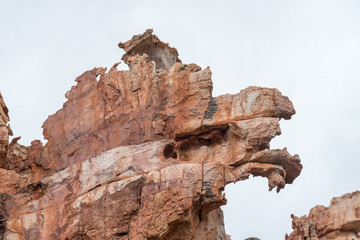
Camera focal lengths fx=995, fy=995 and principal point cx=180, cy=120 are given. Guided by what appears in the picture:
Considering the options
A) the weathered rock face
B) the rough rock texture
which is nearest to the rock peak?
the weathered rock face

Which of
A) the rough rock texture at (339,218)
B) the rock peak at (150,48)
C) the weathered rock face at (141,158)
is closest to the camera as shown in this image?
the weathered rock face at (141,158)

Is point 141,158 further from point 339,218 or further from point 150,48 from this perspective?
point 339,218

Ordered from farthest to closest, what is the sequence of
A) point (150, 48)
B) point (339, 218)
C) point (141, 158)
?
point (339, 218) → point (150, 48) → point (141, 158)

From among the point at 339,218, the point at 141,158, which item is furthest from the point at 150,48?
the point at 339,218

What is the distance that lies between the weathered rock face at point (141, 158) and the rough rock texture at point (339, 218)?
29.2ft

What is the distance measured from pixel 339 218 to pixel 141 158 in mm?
11812

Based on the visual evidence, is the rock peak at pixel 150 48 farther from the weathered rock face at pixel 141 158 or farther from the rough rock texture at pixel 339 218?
the rough rock texture at pixel 339 218

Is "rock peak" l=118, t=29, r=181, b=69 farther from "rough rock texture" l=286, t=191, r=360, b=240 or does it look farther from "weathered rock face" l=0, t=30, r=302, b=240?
"rough rock texture" l=286, t=191, r=360, b=240

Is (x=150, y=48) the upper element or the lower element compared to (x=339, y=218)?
upper

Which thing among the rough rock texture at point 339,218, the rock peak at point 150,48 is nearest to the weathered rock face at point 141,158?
the rock peak at point 150,48

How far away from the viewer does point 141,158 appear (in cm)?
2984

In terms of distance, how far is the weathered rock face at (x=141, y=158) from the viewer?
93.2ft

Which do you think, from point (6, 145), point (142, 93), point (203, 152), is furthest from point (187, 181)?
point (6, 145)

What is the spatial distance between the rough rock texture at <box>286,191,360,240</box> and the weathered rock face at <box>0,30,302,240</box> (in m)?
8.89
